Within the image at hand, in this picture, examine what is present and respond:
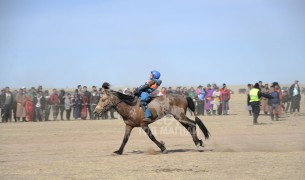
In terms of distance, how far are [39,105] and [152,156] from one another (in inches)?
690

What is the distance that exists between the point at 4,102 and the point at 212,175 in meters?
20.7

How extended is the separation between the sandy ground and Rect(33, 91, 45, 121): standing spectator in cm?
714

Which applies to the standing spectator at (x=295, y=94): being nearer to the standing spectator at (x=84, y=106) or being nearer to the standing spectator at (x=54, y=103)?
the standing spectator at (x=84, y=106)

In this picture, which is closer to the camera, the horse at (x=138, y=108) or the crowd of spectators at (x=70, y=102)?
the horse at (x=138, y=108)

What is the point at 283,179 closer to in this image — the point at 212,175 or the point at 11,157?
the point at 212,175

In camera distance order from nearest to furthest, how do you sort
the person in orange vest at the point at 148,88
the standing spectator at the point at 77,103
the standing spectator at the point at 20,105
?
the person in orange vest at the point at 148,88, the standing spectator at the point at 20,105, the standing spectator at the point at 77,103

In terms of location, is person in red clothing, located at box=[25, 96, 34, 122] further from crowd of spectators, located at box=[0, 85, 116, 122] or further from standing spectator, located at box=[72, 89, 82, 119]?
standing spectator, located at box=[72, 89, 82, 119]

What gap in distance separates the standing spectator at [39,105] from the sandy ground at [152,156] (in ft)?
23.4

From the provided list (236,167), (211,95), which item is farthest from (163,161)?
(211,95)

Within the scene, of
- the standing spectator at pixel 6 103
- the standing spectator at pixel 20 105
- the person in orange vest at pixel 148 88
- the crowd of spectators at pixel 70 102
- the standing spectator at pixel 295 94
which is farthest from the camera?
the standing spectator at pixel 295 94

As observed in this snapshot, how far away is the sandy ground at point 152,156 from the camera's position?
393 inches

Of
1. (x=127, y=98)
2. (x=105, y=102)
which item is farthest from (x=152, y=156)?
(x=105, y=102)

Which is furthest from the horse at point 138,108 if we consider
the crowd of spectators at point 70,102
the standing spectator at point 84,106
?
the standing spectator at point 84,106

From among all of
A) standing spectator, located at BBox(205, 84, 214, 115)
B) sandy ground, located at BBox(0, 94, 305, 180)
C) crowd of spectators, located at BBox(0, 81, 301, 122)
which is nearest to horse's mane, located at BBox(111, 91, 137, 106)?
sandy ground, located at BBox(0, 94, 305, 180)
